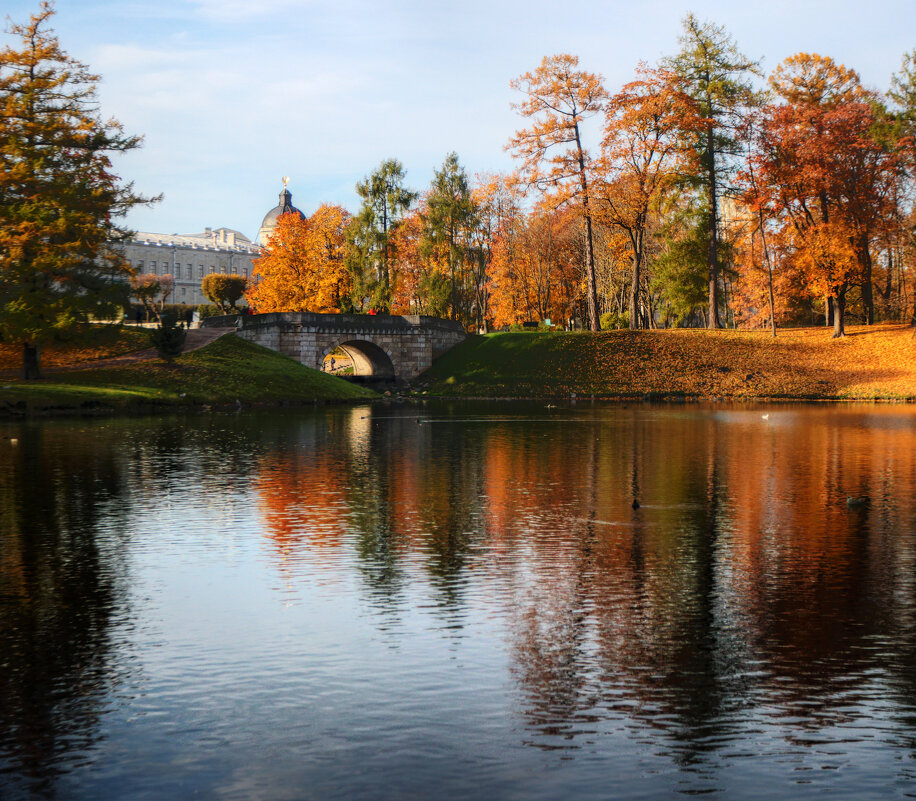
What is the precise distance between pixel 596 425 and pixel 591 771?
36754mm

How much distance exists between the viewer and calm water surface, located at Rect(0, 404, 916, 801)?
7.94 m

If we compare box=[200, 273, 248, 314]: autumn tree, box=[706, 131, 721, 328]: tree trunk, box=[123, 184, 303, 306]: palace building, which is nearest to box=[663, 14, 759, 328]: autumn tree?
box=[706, 131, 721, 328]: tree trunk

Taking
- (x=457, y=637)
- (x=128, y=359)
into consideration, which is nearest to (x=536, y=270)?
(x=128, y=359)

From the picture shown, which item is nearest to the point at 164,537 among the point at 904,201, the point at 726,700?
the point at 726,700

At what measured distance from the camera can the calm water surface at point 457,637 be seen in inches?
313

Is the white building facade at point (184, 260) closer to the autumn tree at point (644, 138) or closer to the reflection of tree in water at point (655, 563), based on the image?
the autumn tree at point (644, 138)

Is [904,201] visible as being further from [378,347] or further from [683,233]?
[378,347]

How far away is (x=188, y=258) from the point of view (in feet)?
592

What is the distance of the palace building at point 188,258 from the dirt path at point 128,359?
103 meters

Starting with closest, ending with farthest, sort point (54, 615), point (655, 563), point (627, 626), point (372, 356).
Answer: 1. point (627, 626)
2. point (54, 615)
3. point (655, 563)
4. point (372, 356)

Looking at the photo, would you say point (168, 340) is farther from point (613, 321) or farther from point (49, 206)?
point (613, 321)

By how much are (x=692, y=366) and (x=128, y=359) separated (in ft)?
130

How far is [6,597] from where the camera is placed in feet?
43.8

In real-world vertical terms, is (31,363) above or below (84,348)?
below
